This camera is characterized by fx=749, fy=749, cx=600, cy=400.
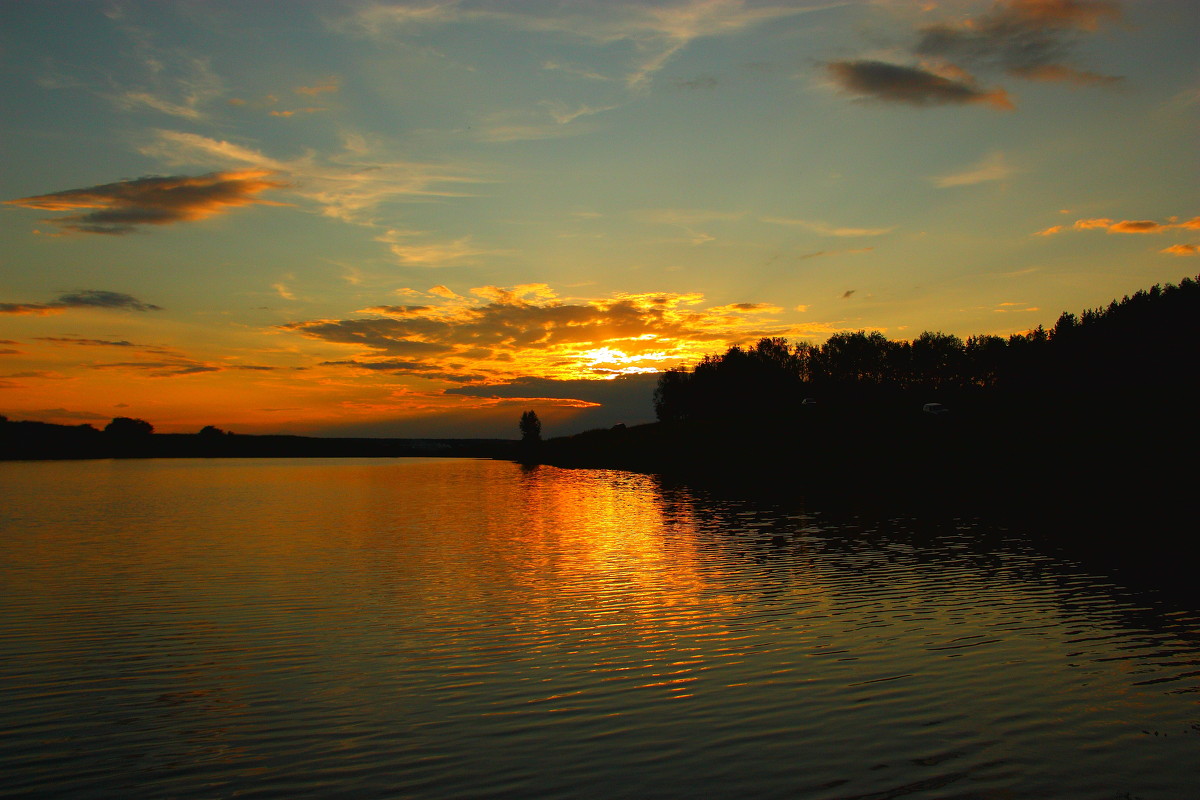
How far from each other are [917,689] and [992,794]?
4720mm

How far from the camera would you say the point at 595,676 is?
16.6m

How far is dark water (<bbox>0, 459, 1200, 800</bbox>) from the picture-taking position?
11.5m

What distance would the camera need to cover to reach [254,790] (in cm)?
1098

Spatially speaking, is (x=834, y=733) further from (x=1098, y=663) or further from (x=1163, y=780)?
(x=1098, y=663)

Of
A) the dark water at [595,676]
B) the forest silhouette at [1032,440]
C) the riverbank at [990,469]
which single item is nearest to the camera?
the dark water at [595,676]

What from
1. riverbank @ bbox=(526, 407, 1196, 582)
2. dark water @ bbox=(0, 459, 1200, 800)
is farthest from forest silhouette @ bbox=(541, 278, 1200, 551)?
A: dark water @ bbox=(0, 459, 1200, 800)

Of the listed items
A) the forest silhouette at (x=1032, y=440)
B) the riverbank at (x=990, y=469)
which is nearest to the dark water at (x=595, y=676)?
the riverbank at (x=990, y=469)

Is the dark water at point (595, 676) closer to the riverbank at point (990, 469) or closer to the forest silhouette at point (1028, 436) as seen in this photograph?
the riverbank at point (990, 469)

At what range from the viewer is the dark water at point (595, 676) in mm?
11477

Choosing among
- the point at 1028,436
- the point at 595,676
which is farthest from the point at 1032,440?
the point at 595,676

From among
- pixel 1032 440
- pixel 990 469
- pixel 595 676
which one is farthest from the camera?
pixel 1032 440

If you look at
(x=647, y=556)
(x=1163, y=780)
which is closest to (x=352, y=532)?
(x=647, y=556)

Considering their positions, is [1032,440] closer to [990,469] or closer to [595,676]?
[990,469]

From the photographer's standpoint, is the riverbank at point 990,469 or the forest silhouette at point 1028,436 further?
the forest silhouette at point 1028,436
